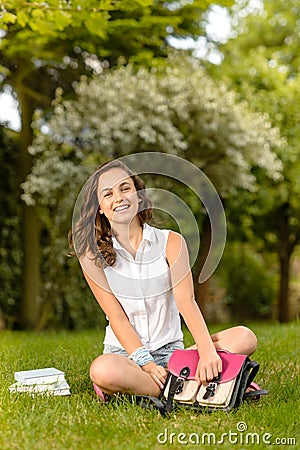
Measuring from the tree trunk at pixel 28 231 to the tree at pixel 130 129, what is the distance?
0.59 ft

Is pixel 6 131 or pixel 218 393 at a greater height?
pixel 6 131

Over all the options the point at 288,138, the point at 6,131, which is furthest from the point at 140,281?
the point at 288,138

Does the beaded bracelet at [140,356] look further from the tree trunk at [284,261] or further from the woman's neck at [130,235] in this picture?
the tree trunk at [284,261]

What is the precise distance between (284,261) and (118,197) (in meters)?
8.79

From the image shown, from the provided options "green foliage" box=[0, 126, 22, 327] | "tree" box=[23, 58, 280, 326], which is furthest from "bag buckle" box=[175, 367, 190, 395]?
"green foliage" box=[0, 126, 22, 327]

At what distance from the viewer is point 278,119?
9906mm

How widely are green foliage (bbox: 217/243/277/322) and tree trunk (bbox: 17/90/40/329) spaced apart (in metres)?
4.49

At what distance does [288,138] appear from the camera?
10.0 metres

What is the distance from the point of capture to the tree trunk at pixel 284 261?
37.0ft

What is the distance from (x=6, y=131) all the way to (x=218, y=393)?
20.3ft

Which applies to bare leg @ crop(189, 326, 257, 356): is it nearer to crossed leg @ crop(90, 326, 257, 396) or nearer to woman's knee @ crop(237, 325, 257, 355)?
woman's knee @ crop(237, 325, 257, 355)

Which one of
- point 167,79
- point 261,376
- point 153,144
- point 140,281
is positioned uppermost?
point 167,79

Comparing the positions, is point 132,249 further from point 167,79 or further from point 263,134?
point 263,134

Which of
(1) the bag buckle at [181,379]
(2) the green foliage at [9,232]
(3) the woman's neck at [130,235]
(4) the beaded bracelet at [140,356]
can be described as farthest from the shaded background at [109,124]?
(1) the bag buckle at [181,379]
